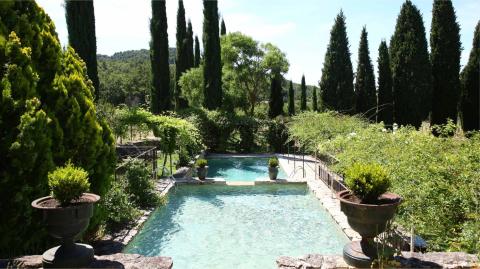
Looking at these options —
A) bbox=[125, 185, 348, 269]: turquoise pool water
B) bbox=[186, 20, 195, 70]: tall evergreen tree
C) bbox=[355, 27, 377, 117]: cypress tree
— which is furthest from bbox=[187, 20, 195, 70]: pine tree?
bbox=[125, 185, 348, 269]: turquoise pool water

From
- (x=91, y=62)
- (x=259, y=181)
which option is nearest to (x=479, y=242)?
(x=259, y=181)

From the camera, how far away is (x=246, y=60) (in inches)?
1045

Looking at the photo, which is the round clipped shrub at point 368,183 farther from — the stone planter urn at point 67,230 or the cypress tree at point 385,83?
the cypress tree at point 385,83

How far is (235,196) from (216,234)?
358cm

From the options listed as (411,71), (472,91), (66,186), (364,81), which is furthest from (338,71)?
(66,186)

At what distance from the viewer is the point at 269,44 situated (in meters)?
26.6

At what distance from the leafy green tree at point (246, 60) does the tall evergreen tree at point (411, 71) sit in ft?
24.7

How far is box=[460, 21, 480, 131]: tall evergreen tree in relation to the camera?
23.3m

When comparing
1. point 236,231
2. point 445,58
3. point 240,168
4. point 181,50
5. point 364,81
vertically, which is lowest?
point 236,231

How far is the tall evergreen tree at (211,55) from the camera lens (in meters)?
21.6

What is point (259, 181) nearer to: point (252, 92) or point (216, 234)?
point (216, 234)

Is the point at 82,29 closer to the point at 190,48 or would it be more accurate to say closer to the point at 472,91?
the point at 190,48

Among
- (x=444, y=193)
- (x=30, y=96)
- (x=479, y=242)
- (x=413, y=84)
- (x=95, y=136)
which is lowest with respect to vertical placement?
(x=479, y=242)

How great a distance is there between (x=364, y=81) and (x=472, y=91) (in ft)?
20.5
